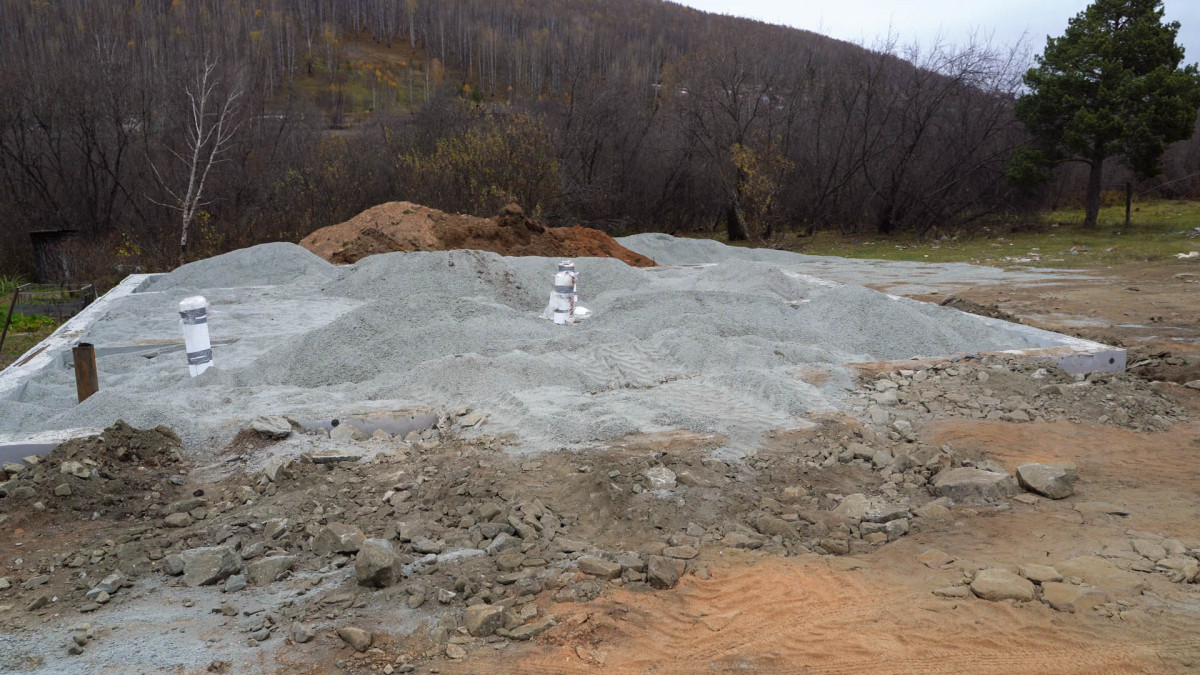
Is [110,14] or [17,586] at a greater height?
[110,14]

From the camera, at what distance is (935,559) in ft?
10.2

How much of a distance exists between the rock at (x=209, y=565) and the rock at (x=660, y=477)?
1836 mm

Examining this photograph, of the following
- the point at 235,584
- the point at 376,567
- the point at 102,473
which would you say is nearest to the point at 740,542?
the point at 376,567

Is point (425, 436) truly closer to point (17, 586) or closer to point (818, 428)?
point (17, 586)

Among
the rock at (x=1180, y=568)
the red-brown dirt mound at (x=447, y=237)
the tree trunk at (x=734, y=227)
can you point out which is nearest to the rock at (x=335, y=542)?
the rock at (x=1180, y=568)

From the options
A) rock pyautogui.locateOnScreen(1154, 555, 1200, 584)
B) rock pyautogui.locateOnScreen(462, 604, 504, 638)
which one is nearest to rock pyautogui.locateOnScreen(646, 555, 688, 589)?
rock pyautogui.locateOnScreen(462, 604, 504, 638)

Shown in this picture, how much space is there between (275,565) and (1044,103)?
20.9 metres

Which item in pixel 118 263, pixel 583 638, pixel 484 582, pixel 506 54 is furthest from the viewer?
pixel 506 54

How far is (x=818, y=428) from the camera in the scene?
15.0 ft

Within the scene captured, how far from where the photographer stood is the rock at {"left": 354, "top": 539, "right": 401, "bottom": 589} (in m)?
2.88

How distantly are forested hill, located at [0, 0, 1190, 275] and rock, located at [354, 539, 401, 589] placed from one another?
40.4 ft

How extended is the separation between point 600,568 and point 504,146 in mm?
15557

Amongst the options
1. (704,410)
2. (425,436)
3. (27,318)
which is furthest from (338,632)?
Result: (27,318)

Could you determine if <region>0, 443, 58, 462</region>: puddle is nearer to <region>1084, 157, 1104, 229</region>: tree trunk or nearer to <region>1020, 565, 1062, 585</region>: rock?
<region>1020, 565, 1062, 585</region>: rock
